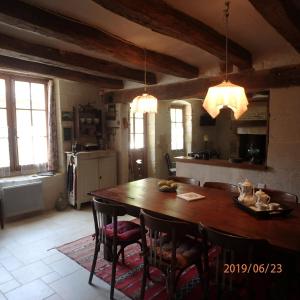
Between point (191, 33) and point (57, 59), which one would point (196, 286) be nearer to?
point (191, 33)

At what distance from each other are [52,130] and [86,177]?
3.45 ft

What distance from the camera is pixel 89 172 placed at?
483cm

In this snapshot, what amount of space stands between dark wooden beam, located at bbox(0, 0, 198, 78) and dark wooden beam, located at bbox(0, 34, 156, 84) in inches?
28.0

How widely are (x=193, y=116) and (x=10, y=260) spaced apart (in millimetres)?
5411

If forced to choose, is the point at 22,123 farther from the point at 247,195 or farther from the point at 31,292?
the point at 247,195

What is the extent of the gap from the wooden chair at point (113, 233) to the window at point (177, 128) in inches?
170

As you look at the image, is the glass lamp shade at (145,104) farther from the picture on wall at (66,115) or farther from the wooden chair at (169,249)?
the picture on wall at (66,115)

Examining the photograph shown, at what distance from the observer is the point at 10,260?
295 cm

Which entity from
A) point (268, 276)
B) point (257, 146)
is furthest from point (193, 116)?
point (268, 276)

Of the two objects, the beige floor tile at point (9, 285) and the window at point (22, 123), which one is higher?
the window at point (22, 123)

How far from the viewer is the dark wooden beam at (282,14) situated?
5.52ft

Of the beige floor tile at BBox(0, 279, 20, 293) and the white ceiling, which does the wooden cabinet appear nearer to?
the white ceiling

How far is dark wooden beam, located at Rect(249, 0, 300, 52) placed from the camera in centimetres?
168
